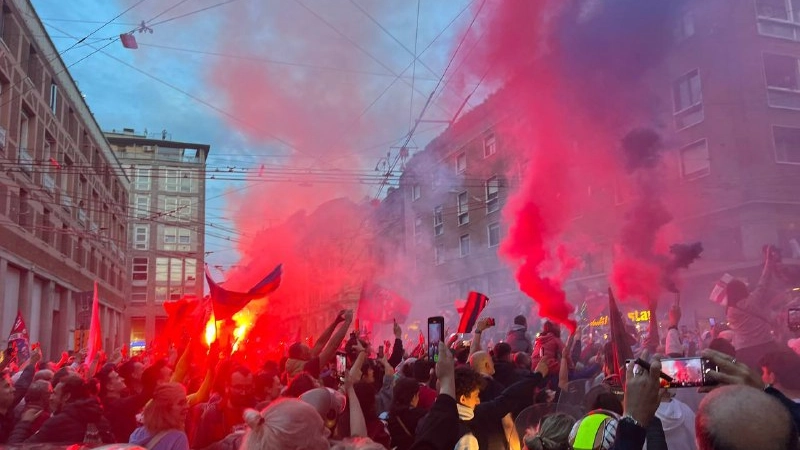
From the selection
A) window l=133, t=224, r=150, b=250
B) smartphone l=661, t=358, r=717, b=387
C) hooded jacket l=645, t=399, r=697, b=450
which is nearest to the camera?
smartphone l=661, t=358, r=717, b=387

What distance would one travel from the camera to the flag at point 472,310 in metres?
9.55

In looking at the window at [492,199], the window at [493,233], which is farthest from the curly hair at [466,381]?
the window at [493,233]

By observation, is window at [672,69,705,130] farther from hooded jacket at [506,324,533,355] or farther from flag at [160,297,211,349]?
flag at [160,297,211,349]

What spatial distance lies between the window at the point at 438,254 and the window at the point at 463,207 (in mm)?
2609

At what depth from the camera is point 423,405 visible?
16.8 feet

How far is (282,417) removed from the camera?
94.3 inches

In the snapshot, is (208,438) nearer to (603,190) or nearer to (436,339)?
(436,339)

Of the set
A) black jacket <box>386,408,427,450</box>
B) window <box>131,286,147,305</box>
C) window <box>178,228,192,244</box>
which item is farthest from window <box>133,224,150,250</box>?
black jacket <box>386,408,427,450</box>

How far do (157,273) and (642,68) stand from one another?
189 feet

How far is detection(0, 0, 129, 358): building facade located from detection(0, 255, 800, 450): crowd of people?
18.6 meters

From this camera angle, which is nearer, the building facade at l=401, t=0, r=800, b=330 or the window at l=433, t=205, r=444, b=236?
the building facade at l=401, t=0, r=800, b=330

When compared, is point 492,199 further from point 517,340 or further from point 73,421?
point 73,421

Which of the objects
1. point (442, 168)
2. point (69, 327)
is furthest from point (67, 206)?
point (442, 168)

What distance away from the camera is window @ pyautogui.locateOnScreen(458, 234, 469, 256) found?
32.5 meters
